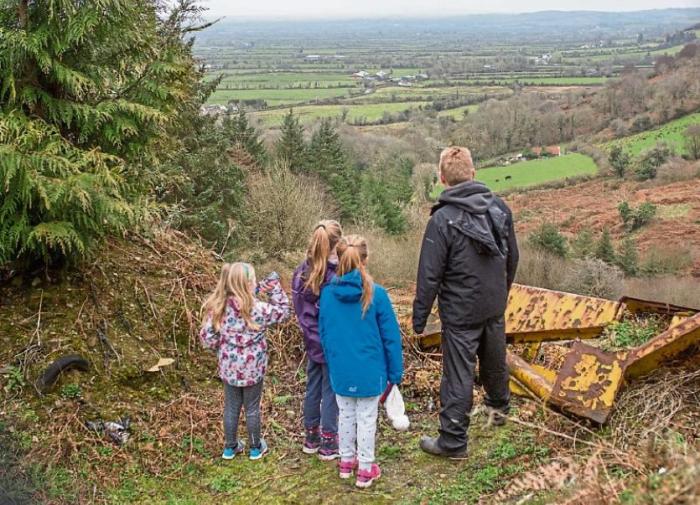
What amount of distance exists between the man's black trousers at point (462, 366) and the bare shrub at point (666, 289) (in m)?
28.9

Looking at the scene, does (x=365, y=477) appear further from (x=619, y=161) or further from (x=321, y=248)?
(x=619, y=161)

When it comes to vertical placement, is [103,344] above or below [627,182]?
above

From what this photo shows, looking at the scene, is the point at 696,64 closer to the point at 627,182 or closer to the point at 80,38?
the point at 627,182

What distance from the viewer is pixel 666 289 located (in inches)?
1296

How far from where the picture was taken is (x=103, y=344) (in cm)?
572

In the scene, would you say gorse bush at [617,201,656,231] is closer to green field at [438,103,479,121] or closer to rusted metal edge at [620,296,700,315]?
green field at [438,103,479,121]

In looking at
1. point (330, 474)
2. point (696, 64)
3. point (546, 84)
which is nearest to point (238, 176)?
point (330, 474)

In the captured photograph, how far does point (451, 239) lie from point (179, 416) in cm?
278

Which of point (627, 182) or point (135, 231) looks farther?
point (627, 182)

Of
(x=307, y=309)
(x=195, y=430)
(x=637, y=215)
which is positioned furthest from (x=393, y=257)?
(x=637, y=215)

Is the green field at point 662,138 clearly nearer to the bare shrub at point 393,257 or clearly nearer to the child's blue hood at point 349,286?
the bare shrub at point 393,257

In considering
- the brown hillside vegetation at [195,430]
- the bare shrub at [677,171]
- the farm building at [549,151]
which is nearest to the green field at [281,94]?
the farm building at [549,151]

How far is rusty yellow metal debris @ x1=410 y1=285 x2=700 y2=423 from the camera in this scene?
4336 mm

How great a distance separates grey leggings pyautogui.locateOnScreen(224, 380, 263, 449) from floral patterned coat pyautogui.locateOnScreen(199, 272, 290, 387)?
5.0 inches
